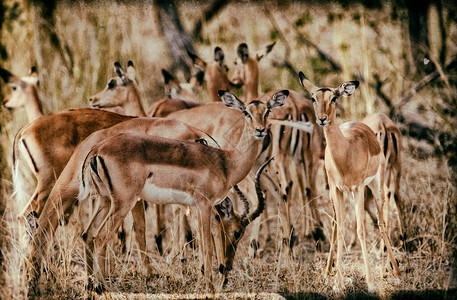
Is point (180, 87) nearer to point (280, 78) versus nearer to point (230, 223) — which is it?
point (280, 78)

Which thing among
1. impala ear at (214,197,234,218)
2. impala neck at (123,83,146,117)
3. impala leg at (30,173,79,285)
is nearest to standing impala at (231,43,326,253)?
impala ear at (214,197,234,218)

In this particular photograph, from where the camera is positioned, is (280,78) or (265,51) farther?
(280,78)

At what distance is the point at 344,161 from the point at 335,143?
15cm

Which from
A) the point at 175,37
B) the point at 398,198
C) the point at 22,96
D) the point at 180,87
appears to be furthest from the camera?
Result: the point at 180,87

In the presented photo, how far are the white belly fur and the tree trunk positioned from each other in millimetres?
2048

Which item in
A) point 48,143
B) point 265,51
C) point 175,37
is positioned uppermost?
point 175,37

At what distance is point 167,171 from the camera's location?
4.71 metres

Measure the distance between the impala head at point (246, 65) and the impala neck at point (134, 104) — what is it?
37.0 inches

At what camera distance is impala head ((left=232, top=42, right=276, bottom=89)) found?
19.6ft

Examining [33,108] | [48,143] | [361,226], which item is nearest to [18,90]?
[33,108]

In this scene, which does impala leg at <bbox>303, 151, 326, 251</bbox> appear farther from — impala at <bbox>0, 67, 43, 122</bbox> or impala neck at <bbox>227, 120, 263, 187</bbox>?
impala at <bbox>0, 67, 43, 122</bbox>

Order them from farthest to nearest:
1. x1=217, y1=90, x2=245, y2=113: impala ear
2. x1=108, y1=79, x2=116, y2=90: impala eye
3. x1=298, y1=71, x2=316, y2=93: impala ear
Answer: x1=108, y1=79, x2=116, y2=90: impala eye, x1=298, y1=71, x2=316, y2=93: impala ear, x1=217, y1=90, x2=245, y2=113: impala ear

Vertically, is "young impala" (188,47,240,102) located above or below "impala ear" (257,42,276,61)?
below

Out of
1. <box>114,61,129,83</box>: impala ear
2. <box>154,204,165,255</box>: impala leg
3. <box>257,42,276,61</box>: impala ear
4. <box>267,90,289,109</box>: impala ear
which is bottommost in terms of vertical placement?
<box>154,204,165,255</box>: impala leg
